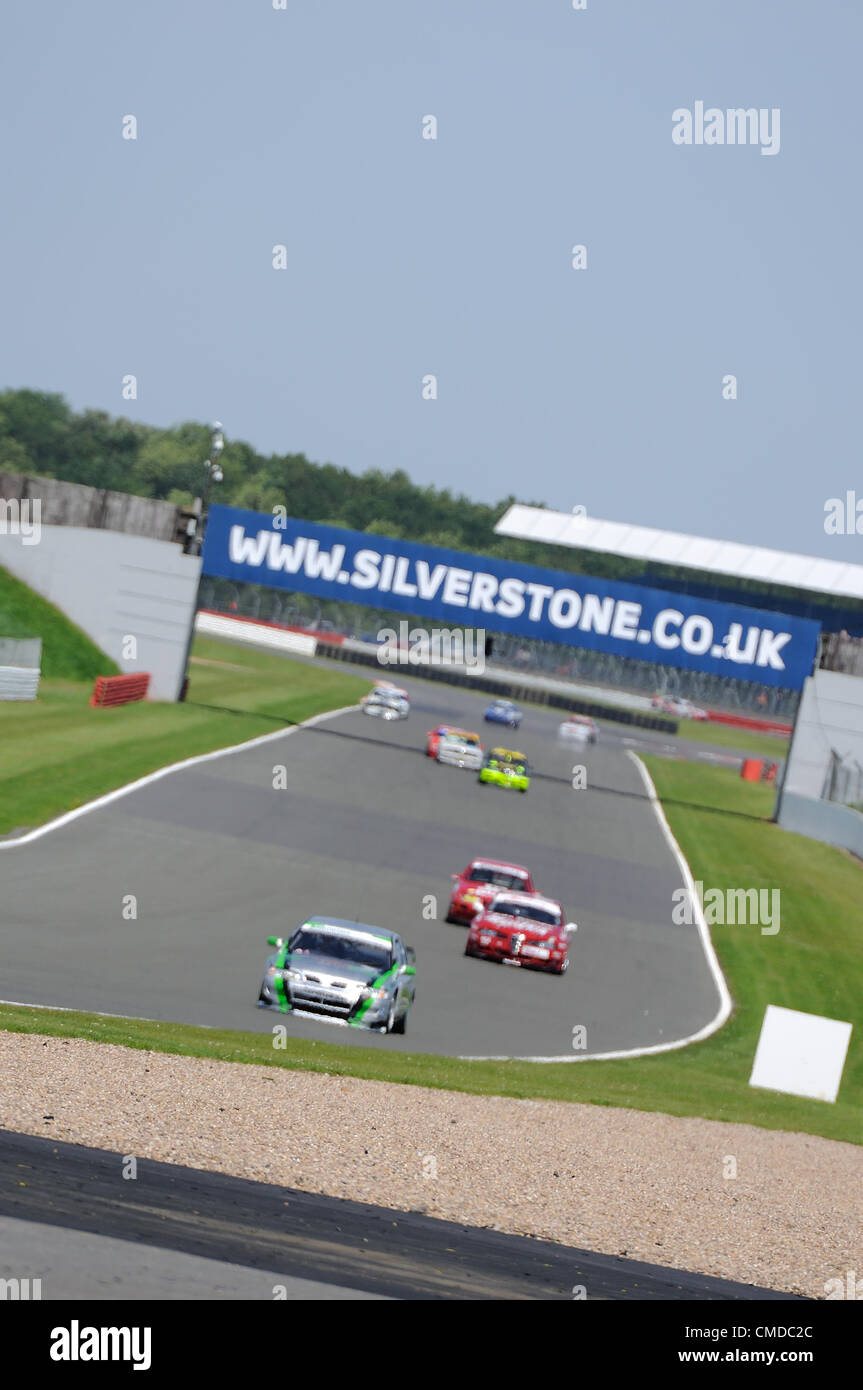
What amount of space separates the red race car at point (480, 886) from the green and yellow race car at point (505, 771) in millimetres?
18728

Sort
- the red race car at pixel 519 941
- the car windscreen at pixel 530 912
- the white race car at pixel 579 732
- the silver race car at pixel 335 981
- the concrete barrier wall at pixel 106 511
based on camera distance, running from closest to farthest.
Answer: the silver race car at pixel 335 981, the red race car at pixel 519 941, the car windscreen at pixel 530 912, the concrete barrier wall at pixel 106 511, the white race car at pixel 579 732

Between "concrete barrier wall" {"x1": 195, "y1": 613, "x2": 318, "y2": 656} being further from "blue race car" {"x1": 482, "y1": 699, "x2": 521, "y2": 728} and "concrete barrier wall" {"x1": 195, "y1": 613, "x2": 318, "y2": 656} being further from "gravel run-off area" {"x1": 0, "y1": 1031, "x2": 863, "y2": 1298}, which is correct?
"gravel run-off area" {"x1": 0, "y1": 1031, "x2": 863, "y2": 1298}

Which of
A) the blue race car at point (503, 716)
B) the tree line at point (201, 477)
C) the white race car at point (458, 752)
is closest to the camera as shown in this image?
the white race car at point (458, 752)

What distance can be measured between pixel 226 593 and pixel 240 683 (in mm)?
32729

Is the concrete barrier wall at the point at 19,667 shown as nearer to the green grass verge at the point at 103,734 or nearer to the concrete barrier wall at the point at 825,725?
the green grass verge at the point at 103,734

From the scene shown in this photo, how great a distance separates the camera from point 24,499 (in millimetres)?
54500

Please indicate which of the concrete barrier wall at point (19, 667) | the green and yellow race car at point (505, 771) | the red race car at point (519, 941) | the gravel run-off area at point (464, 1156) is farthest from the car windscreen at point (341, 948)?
the green and yellow race car at point (505, 771)

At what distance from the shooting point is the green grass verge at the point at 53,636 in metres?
47.4

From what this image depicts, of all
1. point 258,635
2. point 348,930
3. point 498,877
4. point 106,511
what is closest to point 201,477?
point 258,635

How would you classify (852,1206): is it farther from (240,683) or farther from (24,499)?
(240,683)

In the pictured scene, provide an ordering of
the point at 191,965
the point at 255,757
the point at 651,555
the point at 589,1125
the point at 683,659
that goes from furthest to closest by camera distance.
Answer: the point at 651,555 → the point at 683,659 → the point at 255,757 → the point at 191,965 → the point at 589,1125

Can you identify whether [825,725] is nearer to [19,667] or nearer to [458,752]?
[458,752]

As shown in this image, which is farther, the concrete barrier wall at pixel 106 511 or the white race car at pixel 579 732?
the white race car at pixel 579 732

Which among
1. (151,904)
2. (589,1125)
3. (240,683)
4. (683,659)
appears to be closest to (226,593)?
(240,683)
